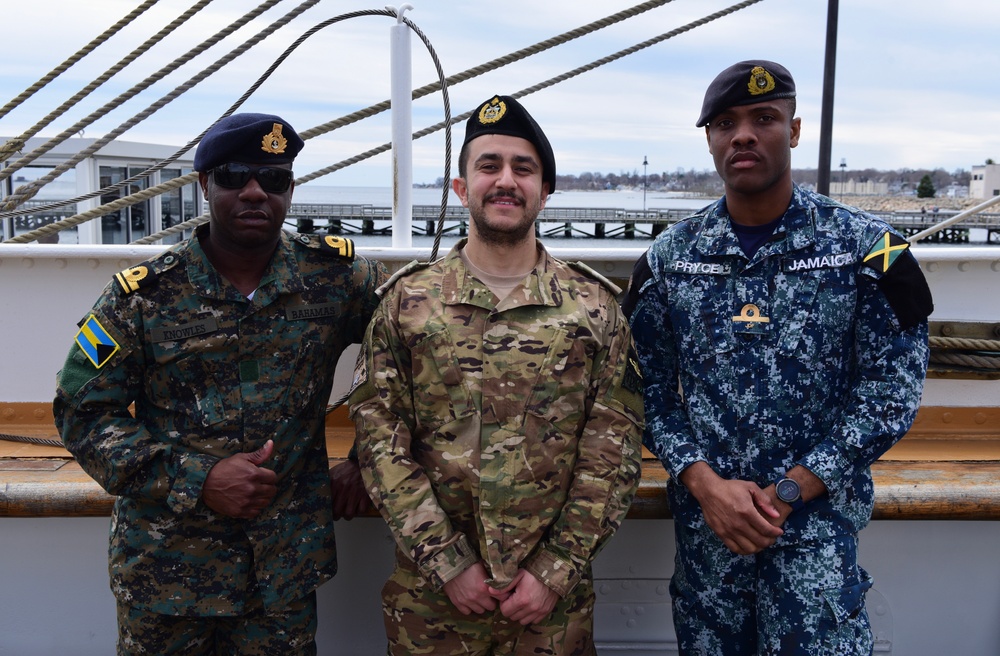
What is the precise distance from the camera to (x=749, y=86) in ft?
6.02

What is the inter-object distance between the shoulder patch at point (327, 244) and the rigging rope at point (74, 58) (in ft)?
5.57

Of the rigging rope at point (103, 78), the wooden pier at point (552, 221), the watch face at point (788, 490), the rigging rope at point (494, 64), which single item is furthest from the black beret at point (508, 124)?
the wooden pier at point (552, 221)

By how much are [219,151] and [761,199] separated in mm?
1275

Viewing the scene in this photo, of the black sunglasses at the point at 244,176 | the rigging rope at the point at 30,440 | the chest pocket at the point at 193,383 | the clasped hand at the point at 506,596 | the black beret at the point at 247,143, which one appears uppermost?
the black beret at the point at 247,143

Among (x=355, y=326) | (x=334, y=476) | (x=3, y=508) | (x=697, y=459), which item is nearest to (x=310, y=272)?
(x=355, y=326)

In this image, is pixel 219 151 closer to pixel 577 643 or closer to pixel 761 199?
pixel 761 199

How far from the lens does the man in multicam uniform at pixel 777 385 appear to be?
71.5 inches

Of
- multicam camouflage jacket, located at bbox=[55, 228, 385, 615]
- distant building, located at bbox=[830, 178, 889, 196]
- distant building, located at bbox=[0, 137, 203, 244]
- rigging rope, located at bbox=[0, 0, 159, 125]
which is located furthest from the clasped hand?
distant building, located at bbox=[830, 178, 889, 196]

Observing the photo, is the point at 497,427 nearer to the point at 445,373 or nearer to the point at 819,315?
the point at 445,373

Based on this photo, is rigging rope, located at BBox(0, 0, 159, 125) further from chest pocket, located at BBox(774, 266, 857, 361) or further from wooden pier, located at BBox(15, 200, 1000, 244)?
chest pocket, located at BBox(774, 266, 857, 361)

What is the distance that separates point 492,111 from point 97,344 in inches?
42.1

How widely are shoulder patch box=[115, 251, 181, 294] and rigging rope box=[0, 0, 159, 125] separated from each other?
67.6 inches

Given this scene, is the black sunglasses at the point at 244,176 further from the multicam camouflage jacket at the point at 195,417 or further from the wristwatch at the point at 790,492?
the wristwatch at the point at 790,492

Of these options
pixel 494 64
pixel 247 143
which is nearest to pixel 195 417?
pixel 247 143
